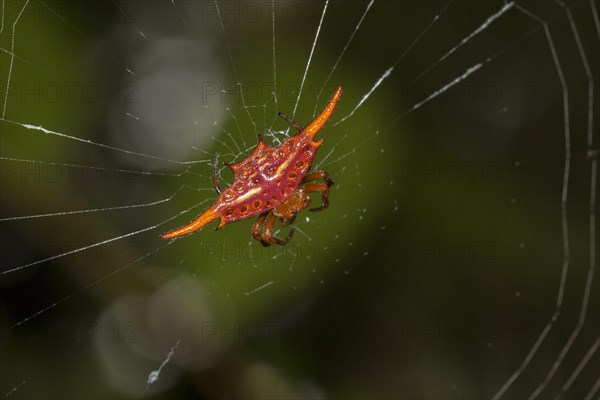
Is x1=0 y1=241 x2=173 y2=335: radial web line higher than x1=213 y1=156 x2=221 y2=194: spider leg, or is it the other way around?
x1=213 y1=156 x2=221 y2=194: spider leg

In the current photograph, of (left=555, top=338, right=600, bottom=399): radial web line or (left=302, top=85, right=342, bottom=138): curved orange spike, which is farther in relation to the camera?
(left=555, top=338, right=600, bottom=399): radial web line

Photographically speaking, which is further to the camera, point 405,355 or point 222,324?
point 405,355

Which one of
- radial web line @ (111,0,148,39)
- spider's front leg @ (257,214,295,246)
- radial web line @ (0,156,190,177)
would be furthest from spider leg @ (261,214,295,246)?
radial web line @ (111,0,148,39)

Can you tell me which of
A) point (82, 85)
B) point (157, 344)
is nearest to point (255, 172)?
point (82, 85)

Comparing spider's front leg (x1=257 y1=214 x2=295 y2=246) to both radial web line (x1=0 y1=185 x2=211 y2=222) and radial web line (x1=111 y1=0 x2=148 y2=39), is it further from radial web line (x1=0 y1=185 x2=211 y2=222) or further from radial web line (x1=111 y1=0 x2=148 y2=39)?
radial web line (x1=111 y1=0 x2=148 y2=39)

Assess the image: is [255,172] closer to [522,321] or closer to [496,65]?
[496,65]

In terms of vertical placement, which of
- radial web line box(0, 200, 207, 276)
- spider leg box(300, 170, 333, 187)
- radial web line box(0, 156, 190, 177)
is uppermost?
radial web line box(0, 156, 190, 177)

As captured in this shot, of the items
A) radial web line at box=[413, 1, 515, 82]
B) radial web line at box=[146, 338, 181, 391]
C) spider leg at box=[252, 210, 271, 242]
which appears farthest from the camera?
radial web line at box=[413, 1, 515, 82]

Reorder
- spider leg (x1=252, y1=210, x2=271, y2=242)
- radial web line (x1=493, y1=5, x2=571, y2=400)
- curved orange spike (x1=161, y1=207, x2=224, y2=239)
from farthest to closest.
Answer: radial web line (x1=493, y1=5, x2=571, y2=400), spider leg (x1=252, y1=210, x2=271, y2=242), curved orange spike (x1=161, y1=207, x2=224, y2=239)

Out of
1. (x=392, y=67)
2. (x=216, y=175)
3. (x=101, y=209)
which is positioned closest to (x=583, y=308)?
(x=392, y=67)
